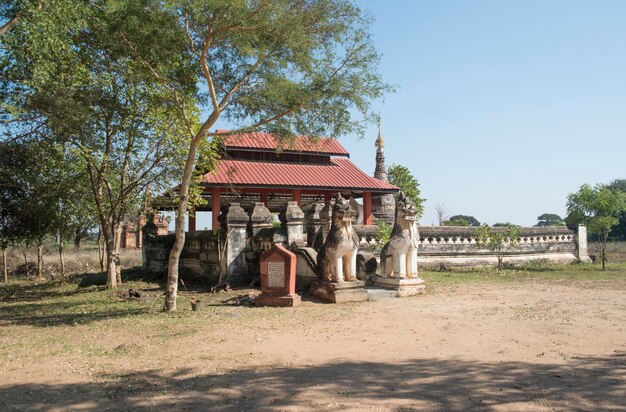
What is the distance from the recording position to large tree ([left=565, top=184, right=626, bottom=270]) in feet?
61.6

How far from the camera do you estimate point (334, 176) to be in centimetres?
2319

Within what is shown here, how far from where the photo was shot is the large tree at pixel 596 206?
740 inches

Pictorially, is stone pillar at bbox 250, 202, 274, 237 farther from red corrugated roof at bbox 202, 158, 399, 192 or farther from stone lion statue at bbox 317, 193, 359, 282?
red corrugated roof at bbox 202, 158, 399, 192

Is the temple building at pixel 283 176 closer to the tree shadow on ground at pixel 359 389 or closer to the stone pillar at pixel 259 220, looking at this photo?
the stone pillar at pixel 259 220

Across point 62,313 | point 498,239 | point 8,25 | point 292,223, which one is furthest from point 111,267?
point 498,239

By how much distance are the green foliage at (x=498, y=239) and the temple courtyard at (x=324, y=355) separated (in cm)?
747

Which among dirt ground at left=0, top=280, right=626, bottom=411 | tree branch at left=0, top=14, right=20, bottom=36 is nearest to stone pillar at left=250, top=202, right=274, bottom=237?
dirt ground at left=0, top=280, right=626, bottom=411

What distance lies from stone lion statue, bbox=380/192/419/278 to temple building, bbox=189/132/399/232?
8.91m

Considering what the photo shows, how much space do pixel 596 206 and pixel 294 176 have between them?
1203 centimetres

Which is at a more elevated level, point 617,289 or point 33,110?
point 33,110

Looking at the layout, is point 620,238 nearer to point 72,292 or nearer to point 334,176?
point 334,176

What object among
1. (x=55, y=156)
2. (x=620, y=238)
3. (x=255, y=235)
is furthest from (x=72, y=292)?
(x=620, y=238)

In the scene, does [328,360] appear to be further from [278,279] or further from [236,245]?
[236,245]

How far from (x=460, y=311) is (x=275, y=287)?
358 cm
